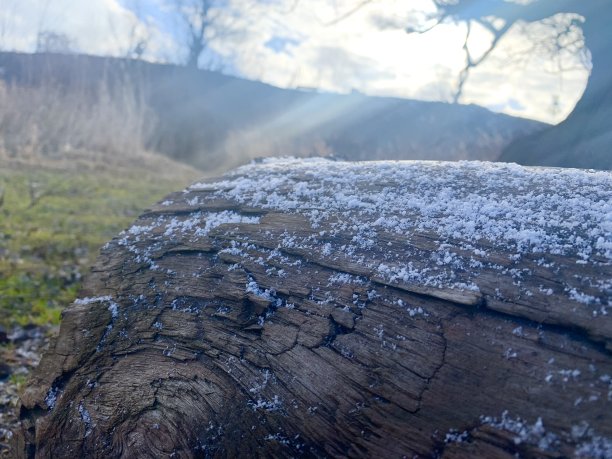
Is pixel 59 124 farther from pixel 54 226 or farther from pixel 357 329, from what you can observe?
pixel 357 329

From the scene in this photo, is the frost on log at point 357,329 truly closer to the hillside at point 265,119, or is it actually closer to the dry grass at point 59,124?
the hillside at point 265,119

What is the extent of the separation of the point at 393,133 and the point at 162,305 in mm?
11620

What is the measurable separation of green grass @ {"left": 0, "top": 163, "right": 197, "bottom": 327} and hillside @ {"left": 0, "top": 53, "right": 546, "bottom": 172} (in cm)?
270

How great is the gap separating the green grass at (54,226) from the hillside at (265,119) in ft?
8.85

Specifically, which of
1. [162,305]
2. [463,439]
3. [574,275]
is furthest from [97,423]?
[574,275]

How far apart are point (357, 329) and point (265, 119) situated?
19.6 meters

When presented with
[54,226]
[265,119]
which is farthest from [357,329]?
[265,119]

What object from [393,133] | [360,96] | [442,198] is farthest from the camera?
[360,96]

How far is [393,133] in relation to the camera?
12812 mm

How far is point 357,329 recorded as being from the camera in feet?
4.88

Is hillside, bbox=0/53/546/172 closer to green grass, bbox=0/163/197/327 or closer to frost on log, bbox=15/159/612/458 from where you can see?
frost on log, bbox=15/159/612/458

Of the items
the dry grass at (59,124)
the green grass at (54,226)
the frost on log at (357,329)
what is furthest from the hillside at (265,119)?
the green grass at (54,226)

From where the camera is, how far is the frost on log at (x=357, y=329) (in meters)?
1.21

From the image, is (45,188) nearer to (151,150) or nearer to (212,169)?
(212,169)
